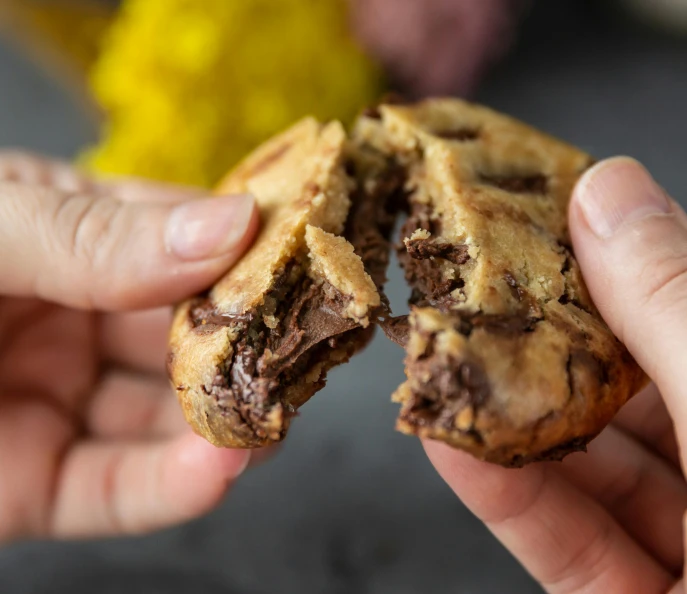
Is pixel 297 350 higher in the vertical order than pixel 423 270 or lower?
lower

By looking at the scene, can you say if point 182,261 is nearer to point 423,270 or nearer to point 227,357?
point 227,357

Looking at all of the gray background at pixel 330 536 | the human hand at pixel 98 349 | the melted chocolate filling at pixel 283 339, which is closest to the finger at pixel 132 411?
the human hand at pixel 98 349

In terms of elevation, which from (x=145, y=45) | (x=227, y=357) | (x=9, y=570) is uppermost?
(x=227, y=357)

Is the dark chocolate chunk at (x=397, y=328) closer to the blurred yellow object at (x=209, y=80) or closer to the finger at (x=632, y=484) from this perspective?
the finger at (x=632, y=484)

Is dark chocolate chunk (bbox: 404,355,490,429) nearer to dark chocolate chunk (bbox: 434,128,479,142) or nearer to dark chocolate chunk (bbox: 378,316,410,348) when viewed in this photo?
dark chocolate chunk (bbox: 378,316,410,348)

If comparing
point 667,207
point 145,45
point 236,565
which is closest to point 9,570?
point 236,565

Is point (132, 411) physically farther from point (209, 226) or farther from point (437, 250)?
point (437, 250)

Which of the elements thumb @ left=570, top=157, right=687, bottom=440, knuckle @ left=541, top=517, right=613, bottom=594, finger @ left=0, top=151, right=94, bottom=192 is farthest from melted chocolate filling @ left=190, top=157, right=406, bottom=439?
finger @ left=0, top=151, right=94, bottom=192
